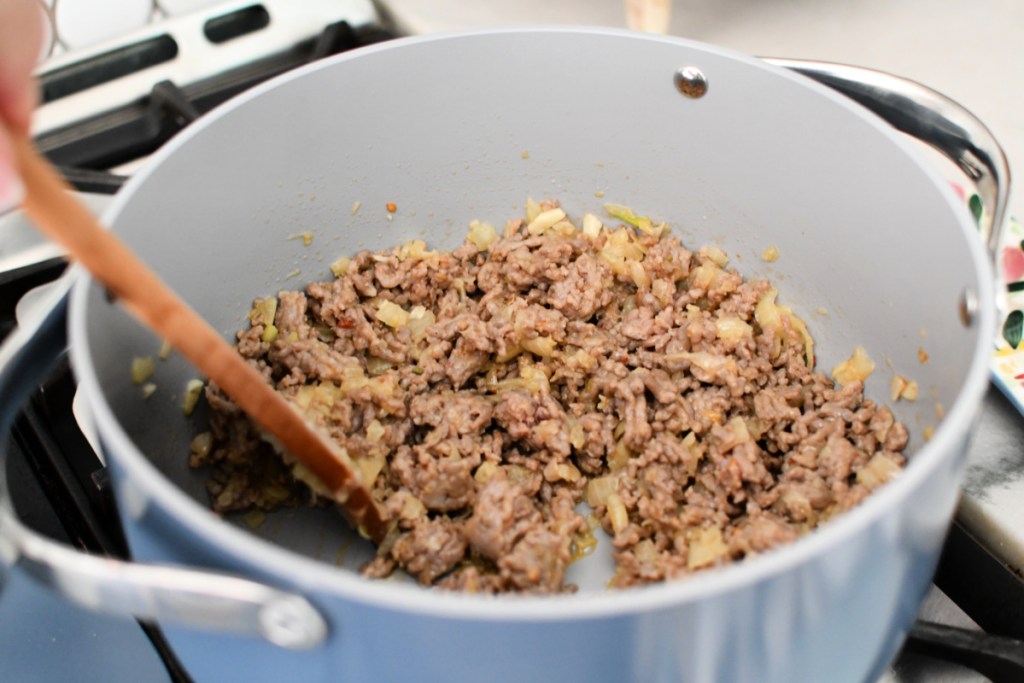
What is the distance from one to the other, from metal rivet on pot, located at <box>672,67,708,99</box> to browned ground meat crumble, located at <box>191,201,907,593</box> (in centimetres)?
28

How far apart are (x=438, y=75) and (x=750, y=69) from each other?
485 millimetres

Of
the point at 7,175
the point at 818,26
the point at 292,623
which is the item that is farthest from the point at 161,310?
the point at 818,26

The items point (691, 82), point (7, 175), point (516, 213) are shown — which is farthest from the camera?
point (516, 213)

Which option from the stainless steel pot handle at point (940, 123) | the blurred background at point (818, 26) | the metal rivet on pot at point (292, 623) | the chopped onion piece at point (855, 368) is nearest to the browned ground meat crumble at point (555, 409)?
the chopped onion piece at point (855, 368)

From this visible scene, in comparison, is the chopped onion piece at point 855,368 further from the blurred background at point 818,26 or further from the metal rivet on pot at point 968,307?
the blurred background at point 818,26

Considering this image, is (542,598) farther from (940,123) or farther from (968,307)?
(940,123)

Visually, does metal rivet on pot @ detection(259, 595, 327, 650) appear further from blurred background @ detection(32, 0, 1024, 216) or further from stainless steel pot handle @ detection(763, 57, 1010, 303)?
blurred background @ detection(32, 0, 1024, 216)

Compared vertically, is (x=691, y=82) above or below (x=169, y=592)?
above

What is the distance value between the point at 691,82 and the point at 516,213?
1.36ft

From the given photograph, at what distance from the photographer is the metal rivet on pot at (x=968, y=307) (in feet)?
3.50

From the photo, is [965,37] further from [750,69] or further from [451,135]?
[451,135]

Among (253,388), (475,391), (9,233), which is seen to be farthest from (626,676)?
(9,233)

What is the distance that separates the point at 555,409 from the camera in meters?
1.45

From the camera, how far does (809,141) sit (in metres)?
1.34
